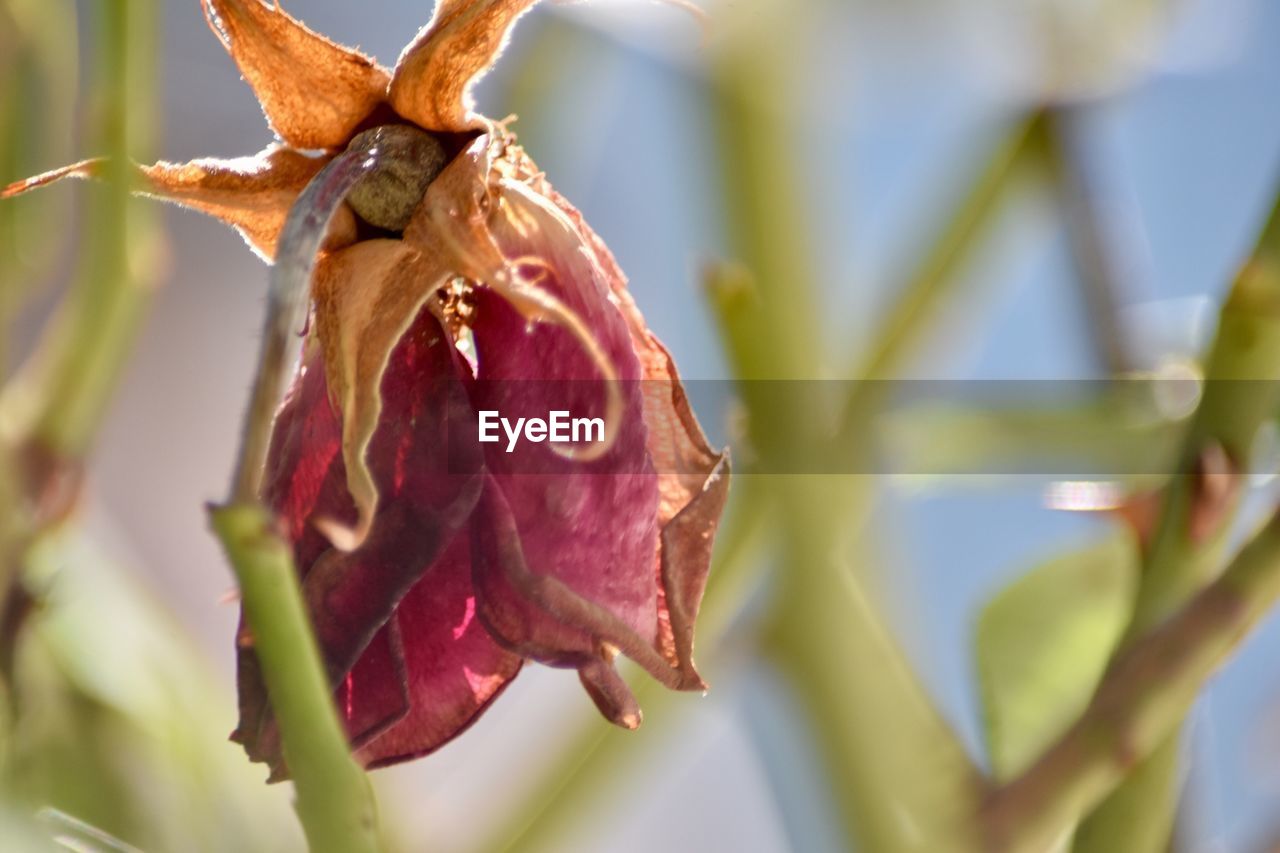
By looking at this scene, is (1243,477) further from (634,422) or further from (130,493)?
(130,493)

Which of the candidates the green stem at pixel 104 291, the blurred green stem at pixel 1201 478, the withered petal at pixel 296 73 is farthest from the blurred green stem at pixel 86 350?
the blurred green stem at pixel 1201 478

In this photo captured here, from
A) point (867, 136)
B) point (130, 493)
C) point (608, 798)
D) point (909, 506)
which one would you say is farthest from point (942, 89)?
point (130, 493)

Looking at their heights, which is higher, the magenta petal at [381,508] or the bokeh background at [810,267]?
the magenta petal at [381,508]

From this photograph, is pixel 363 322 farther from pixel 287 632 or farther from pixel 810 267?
pixel 810 267

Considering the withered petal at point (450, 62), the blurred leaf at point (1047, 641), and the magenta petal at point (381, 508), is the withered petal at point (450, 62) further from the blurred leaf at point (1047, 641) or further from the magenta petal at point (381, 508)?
the blurred leaf at point (1047, 641)

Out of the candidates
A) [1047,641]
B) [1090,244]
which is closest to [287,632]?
[1047,641]

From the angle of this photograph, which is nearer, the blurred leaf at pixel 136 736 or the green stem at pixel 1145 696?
the green stem at pixel 1145 696
